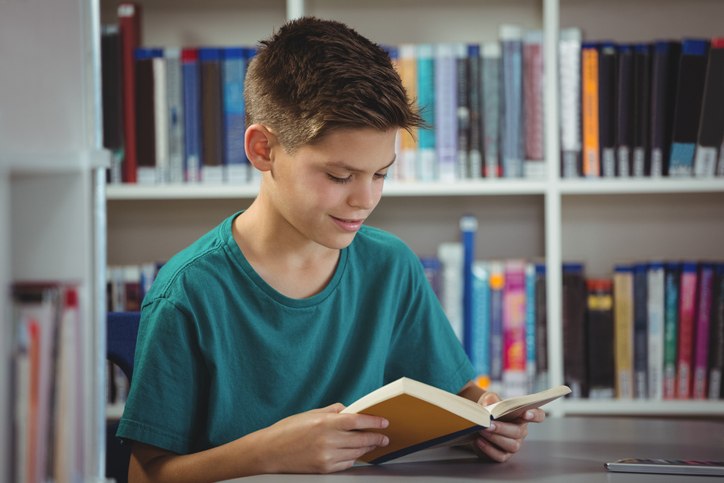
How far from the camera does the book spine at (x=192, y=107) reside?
147cm

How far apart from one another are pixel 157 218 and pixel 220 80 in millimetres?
443

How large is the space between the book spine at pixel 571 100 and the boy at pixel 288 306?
2.37 feet

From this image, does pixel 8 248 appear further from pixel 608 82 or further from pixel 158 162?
pixel 608 82

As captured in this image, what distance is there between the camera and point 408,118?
0.79m

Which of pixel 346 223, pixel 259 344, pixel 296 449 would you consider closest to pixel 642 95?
pixel 346 223

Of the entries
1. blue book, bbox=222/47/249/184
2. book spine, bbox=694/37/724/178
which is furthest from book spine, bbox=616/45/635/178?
blue book, bbox=222/47/249/184

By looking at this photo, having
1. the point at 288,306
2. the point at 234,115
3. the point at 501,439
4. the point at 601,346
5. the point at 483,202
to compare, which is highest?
the point at 234,115

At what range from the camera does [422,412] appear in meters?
0.61

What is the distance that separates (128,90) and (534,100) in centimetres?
94

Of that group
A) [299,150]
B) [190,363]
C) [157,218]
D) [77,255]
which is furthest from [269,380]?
[157,218]

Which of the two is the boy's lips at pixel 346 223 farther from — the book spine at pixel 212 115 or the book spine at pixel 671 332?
the book spine at pixel 671 332

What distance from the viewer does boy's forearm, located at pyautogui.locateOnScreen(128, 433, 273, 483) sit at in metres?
0.66

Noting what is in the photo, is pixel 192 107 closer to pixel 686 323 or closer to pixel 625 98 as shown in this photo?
pixel 625 98

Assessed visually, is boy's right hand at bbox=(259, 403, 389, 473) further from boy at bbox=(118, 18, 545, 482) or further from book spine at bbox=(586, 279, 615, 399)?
book spine at bbox=(586, 279, 615, 399)
